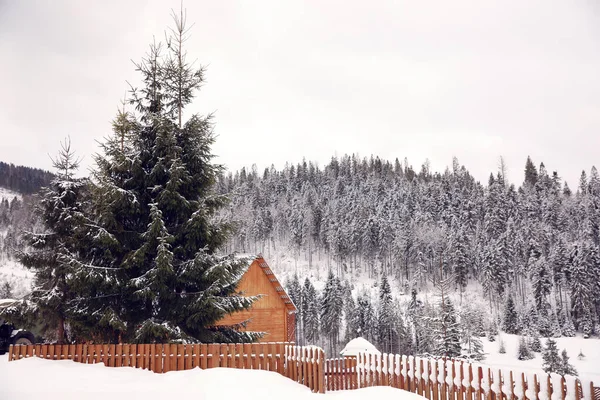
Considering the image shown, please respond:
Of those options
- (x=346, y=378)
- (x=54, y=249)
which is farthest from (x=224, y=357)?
(x=54, y=249)

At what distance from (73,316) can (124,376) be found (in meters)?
3.85

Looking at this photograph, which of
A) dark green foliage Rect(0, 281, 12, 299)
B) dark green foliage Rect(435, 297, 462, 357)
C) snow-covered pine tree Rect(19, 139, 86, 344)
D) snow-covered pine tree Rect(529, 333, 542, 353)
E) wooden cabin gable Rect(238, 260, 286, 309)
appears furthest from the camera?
snow-covered pine tree Rect(529, 333, 542, 353)

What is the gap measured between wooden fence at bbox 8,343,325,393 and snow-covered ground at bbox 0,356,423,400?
0.41 metres

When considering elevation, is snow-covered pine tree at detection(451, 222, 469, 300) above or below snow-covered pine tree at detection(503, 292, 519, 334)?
above

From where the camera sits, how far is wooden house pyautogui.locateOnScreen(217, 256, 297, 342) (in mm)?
26344

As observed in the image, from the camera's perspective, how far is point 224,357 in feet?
38.2

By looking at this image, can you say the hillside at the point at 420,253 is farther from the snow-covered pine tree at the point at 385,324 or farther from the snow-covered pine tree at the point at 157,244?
the snow-covered pine tree at the point at 157,244

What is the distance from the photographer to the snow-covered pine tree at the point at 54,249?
1477 cm

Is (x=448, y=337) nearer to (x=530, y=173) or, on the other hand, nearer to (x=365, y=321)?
(x=365, y=321)

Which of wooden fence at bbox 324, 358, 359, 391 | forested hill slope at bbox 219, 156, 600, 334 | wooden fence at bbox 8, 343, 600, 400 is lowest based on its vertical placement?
wooden fence at bbox 324, 358, 359, 391

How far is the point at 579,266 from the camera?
80.4 meters

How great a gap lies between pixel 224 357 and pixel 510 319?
3001 inches

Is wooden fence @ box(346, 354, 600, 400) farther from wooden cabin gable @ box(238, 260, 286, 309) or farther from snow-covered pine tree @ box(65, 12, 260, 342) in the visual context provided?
wooden cabin gable @ box(238, 260, 286, 309)

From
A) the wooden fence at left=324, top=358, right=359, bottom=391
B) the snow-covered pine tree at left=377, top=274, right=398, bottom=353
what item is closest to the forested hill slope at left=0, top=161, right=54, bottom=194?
the snow-covered pine tree at left=377, top=274, right=398, bottom=353
